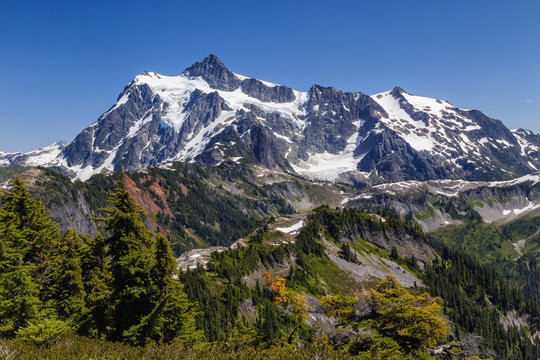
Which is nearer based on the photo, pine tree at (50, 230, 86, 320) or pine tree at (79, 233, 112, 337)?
pine tree at (79, 233, 112, 337)

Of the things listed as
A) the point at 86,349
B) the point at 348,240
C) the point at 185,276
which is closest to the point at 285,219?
the point at 348,240

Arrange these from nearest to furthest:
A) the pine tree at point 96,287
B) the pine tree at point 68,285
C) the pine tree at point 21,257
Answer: the pine tree at point 21,257 → the pine tree at point 96,287 → the pine tree at point 68,285

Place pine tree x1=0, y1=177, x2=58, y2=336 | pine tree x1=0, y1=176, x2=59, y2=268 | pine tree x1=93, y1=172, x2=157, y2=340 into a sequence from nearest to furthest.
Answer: pine tree x1=0, y1=177, x2=58, y2=336, pine tree x1=93, y1=172, x2=157, y2=340, pine tree x1=0, y1=176, x2=59, y2=268

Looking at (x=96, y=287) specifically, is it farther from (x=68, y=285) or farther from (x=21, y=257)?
(x=21, y=257)

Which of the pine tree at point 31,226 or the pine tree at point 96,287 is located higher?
the pine tree at point 31,226

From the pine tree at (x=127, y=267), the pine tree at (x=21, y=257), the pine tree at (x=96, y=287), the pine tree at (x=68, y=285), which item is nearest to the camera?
the pine tree at (x=21, y=257)

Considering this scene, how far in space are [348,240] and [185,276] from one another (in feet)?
351

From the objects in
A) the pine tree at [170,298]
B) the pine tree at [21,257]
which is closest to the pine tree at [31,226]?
the pine tree at [21,257]

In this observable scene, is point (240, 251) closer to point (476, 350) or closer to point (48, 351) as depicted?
point (476, 350)

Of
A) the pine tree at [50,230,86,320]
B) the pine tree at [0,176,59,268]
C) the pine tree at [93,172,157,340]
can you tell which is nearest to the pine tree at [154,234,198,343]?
the pine tree at [93,172,157,340]

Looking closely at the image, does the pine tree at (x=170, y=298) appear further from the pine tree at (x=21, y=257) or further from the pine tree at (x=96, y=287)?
the pine tree at (x=21, y=257)

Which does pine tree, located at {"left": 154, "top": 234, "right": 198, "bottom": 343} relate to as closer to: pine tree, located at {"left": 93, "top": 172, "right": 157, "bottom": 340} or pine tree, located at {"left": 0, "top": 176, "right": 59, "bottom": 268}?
pine tree, located at {"left": 93, "top": 172, "right": 157, "bottom": 340}

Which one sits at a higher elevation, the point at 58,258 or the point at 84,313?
the point at 58,258

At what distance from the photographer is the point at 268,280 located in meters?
122
